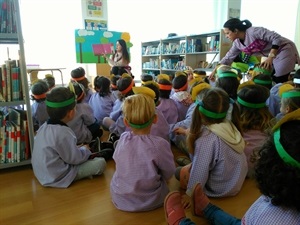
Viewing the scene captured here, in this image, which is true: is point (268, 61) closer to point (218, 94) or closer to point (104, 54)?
point (218, 94)

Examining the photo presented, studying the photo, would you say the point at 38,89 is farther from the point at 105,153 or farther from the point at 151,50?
the point at 151,50

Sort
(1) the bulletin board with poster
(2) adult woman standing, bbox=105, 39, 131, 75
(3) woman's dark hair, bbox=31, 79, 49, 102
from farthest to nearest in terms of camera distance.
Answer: (1) the bulletin board with poster, (2) adult woman standing, bbox=105, 39, 131, 75, (3) woman's dark hair, bbox=31, 79, 49, 102

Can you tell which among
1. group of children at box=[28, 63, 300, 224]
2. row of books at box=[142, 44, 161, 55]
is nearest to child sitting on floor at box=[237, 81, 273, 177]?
group of children at box=[28, 63, 300, 224]

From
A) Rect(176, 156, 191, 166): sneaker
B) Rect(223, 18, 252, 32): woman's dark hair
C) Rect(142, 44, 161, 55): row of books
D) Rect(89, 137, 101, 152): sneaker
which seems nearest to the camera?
Rect(176, 156, 191, 166): sneaker

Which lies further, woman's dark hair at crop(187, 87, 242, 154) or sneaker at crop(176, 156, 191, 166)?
sneaker at crop(176, 156, 191, 166)

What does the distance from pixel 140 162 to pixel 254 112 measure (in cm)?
96

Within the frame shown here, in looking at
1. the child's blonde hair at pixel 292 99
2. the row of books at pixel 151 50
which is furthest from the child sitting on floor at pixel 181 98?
the row of books at pixel 151 50

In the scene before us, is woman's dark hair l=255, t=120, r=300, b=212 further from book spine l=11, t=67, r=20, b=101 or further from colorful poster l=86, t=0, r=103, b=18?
colorful poster l=86, t=0, r=103, b=18

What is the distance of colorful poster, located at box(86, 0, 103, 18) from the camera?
611cm

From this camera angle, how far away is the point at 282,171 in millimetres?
702

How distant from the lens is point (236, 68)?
3.37m

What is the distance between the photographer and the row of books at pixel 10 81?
1.79m

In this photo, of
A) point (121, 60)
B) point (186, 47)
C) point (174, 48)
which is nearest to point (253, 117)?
point (121, 60)

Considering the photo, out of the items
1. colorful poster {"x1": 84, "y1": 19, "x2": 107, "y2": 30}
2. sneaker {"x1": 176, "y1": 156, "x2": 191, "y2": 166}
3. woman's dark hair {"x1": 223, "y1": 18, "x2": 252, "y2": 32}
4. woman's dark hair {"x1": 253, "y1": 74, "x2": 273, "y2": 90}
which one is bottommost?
sneaker {"x1": 176, "y1": 156, "x2": 191, "y2": 166}
